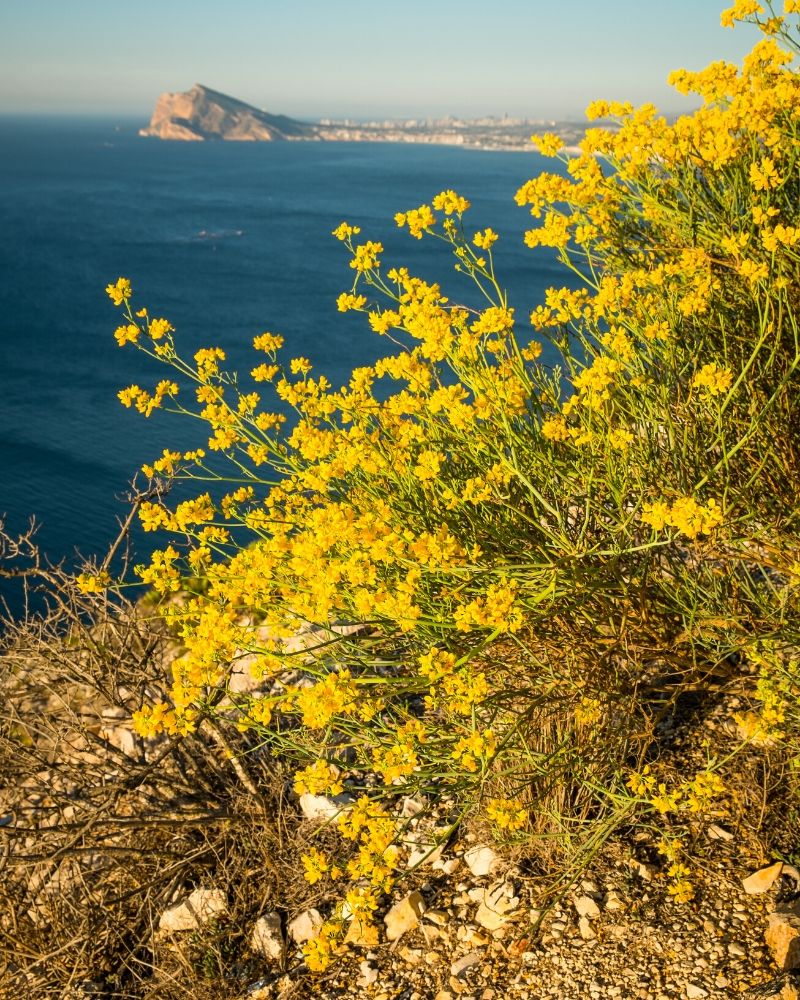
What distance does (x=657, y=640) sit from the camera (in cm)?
352

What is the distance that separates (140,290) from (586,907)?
146ft

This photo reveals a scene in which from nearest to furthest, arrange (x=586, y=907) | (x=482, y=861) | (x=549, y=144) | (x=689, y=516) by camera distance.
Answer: (x=689, y=516)
(x=586, y=907)
(x=482, y=861)
(x=549, y=144)

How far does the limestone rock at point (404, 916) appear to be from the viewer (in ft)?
11.7

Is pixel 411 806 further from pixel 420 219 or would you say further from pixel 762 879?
pixel 420 219

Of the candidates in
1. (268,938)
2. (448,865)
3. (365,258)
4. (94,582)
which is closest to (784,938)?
(448,865)

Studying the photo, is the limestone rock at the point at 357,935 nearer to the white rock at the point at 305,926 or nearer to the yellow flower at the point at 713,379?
the white rock at the point at 305,926

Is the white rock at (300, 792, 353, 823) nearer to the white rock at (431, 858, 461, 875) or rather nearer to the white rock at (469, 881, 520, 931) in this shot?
the white rock at (431, 858, 461, 875)

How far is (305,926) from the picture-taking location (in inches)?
148

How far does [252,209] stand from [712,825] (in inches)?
3029

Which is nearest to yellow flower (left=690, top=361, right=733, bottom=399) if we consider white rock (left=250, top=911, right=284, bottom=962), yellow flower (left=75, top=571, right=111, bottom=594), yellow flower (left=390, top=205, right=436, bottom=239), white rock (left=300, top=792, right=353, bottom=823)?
yellow flower (left=390, top=205, right=436, bottom=239)

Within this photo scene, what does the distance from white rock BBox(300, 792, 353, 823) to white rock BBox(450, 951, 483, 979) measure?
1053 millimetres

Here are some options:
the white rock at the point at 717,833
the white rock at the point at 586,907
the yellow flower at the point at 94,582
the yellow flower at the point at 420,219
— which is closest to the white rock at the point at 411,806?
the white rock at the point at 586,907

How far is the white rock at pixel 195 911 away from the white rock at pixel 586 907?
1788 mm

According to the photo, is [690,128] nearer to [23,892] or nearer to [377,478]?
[377,478]
